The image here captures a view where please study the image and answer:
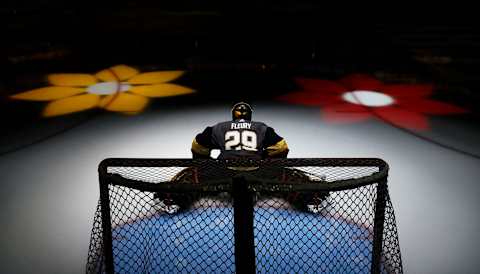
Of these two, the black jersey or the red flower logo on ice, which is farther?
the red flower logo on ice

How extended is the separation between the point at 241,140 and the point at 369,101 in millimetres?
4539

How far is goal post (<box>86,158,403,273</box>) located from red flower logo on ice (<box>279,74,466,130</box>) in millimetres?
2529

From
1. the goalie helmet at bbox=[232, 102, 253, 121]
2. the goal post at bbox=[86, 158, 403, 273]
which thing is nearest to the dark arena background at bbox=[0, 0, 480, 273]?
the goal post at bbox=[86, 158, 403, 273]

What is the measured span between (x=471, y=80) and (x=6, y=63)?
10.5m

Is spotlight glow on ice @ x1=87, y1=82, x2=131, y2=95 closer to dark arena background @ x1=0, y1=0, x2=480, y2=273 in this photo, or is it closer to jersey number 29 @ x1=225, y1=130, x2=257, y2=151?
dark arena background @ x1=0, y1=0, x2=480, y2=273

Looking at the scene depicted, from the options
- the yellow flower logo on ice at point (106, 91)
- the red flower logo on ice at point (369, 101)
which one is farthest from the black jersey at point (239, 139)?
the yellow flower logo on ice at point (106, 91)

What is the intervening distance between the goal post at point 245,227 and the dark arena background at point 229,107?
0.04 m

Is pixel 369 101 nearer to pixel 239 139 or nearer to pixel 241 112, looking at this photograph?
pixel 241 112

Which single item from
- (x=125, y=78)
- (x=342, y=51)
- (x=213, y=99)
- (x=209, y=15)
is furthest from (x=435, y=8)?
(x=125, y=78)

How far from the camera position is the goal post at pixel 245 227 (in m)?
2.33

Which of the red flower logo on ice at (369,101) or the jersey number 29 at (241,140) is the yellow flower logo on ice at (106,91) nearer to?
the red flower logo on ice at (369,101)

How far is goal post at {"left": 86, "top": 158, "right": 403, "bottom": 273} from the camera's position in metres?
2.33

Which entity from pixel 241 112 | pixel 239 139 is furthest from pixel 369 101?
pixel 239 139

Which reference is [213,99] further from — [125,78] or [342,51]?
[342,51]
